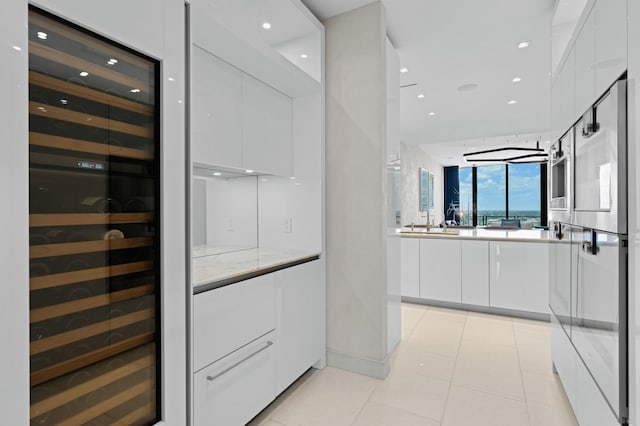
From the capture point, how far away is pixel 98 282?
111 cm

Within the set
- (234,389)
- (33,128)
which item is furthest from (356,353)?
(33,128)

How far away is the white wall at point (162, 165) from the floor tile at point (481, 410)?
59.8 inches

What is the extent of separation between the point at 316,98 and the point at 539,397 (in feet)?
8.38

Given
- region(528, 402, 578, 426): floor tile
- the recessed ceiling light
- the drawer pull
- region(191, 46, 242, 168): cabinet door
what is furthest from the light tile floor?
the recessed ceiling light

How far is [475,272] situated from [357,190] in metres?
2.19

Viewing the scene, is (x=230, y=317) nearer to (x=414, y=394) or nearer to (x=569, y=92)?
(x=414, y=394)

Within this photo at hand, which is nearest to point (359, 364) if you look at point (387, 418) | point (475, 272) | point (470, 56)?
point (387, 418)

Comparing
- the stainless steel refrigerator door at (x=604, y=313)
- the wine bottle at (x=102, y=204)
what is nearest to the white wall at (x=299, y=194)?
the wine bottle at (x=102, y=204)

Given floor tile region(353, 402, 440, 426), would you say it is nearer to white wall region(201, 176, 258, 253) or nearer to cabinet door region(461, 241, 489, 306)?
white wall region(201, 176, 258, 253)

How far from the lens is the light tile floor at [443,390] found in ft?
6.17

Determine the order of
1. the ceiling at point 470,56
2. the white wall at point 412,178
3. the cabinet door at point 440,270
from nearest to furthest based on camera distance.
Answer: the ceiling at point 470,56, the cabinet door at point 440,270, the white wall at point 412,178

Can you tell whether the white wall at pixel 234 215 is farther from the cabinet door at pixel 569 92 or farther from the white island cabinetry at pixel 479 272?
the white island cabinetry at pixel 479 272

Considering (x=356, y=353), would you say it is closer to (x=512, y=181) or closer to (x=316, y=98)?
(x=316, y=98)

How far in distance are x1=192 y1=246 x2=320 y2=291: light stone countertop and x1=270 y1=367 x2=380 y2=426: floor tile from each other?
0.87 metres
